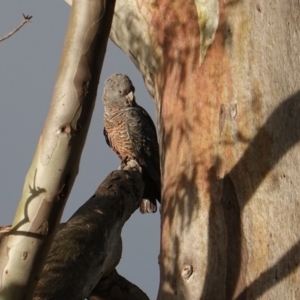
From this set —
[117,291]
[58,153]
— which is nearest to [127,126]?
[117,291]

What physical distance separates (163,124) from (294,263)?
92 cm

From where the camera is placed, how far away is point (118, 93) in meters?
7.53

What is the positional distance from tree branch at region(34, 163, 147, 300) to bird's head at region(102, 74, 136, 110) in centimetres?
342

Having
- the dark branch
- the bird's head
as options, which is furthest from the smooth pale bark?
the bird's head

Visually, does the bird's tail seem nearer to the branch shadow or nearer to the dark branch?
the dark branch

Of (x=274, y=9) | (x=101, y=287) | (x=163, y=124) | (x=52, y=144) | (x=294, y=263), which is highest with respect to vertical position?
(x=52, y=144)

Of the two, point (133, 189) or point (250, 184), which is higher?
point (250, 184)

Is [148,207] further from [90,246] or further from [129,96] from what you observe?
[90,246]

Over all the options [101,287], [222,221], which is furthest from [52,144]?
[101,287]

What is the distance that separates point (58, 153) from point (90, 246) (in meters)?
0.97

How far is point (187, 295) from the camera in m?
3.01

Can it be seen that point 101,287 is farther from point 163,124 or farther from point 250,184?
point 250,184

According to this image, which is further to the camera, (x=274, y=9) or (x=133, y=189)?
(x=133, y=189)

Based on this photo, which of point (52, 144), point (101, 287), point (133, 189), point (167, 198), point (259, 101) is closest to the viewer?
point (52, 144)
